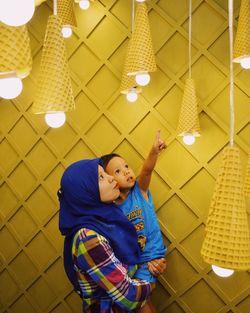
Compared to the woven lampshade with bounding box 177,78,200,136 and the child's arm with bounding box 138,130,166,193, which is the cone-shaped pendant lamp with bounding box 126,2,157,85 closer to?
the woven lampshade with bounding box 177,78,200,136

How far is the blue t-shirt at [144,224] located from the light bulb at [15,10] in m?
1.18

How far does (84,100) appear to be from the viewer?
198 cm

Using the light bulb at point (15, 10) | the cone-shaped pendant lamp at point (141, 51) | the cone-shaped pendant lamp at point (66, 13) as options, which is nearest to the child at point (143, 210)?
the cone-shaped pendant lamp at point (141, 51)

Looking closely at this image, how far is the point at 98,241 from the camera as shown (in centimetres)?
123

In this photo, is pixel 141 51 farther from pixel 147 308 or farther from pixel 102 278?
pixel 147 308

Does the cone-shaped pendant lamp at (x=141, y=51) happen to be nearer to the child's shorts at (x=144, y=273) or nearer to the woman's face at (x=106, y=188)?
the woman's face at (x=106, y=188)

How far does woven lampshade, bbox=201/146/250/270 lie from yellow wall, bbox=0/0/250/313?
1027mm

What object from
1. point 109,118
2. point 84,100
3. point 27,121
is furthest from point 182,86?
point 27,121

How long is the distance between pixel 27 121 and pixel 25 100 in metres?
0.12

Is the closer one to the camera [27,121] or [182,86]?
[182,86]

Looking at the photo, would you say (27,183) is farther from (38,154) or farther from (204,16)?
(204,16)

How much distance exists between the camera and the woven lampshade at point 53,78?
74cm

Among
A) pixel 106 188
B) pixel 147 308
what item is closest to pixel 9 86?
pixel 106 188

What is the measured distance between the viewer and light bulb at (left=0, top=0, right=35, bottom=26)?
1.51 feet
